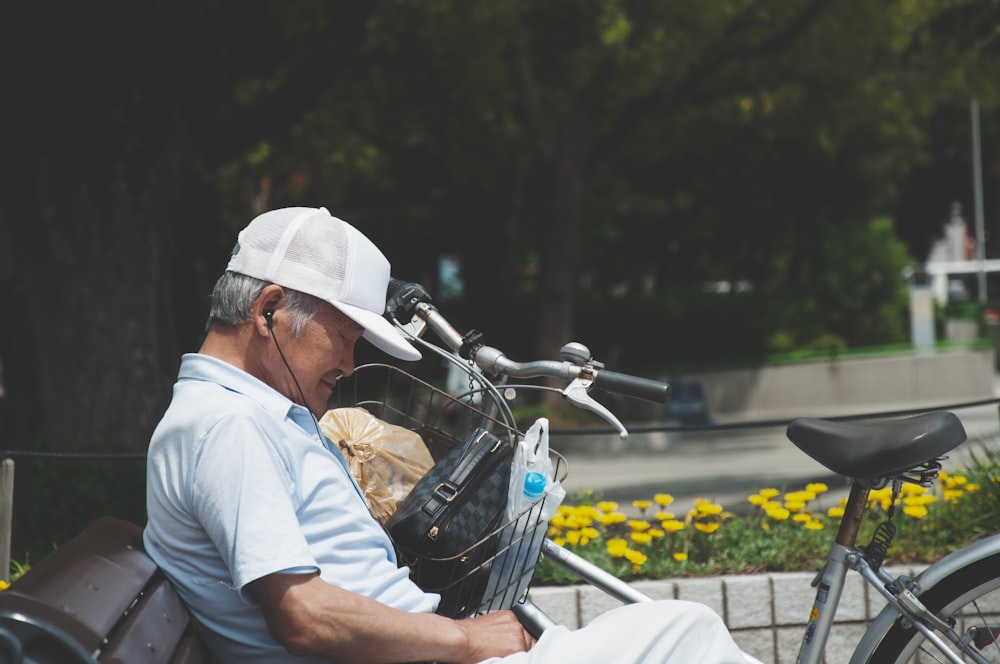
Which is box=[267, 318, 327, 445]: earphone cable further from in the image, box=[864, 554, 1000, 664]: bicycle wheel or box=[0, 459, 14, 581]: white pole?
box=[0, 459, 14, 581]: white pole

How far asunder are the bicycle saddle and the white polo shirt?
960mm

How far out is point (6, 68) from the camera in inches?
266

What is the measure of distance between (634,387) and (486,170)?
1711cm

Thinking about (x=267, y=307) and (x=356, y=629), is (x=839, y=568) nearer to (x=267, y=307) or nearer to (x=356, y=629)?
(x=356, y=629)

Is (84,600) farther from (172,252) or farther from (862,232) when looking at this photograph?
(862,232)

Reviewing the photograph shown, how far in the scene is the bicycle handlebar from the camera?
245 centimetres

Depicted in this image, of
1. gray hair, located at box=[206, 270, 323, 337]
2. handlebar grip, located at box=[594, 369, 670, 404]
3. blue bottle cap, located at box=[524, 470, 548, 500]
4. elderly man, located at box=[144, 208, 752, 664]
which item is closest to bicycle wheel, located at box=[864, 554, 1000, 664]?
elderly man, located at box=[144, 208, 752, 664]

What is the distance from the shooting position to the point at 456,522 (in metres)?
2.35

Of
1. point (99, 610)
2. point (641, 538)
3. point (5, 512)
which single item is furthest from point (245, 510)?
point (641, 538)

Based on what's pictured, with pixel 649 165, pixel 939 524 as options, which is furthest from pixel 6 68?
pixel 649 165

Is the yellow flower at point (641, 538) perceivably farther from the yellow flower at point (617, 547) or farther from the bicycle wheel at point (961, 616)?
the bicycle wheel at point (961, 616)

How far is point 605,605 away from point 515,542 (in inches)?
63.8

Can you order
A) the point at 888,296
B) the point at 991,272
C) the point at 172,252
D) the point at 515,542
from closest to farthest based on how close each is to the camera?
the point at 515,542, the point at 172,252, the point at 888,296, the point at 991,272

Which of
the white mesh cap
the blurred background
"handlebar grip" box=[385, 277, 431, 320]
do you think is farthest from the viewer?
the blurred background
